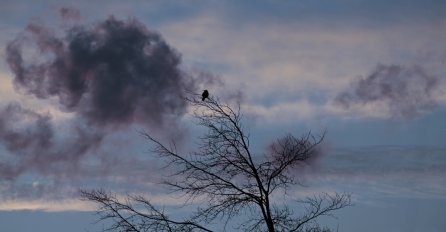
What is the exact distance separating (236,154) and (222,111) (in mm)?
904

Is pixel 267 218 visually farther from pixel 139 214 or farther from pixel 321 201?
pixel 139 214

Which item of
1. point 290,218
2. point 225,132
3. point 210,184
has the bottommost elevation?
point 290,218

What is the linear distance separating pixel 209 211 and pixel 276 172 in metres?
1.58

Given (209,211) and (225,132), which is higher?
(225,132)

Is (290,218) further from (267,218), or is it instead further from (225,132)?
(225,132)

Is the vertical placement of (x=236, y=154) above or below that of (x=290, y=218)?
above

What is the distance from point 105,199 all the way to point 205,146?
2186mm

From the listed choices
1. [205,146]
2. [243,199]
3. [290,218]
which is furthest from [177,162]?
[290,218]

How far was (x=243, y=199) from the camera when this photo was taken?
493 inches

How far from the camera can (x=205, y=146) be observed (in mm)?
12562

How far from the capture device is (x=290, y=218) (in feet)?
40.9

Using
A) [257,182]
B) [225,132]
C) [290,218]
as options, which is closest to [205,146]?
[225,132]

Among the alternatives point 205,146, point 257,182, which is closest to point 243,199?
point 257,182

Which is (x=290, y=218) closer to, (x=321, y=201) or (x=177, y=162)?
(x=321, y=201)
